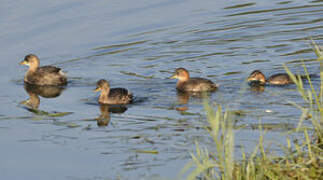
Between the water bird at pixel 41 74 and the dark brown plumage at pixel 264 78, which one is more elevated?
the water bird at pixel 41 74

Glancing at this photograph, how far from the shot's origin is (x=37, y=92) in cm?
1402

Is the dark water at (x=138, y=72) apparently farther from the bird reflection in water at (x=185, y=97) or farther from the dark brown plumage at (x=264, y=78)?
the dark brown plumage at (x=264, y=78)

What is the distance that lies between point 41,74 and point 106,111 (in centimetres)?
289

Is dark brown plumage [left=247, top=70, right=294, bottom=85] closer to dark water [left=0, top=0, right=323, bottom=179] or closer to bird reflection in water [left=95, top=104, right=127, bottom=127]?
dark water [left=0, top=0, right=323, bottom=179]

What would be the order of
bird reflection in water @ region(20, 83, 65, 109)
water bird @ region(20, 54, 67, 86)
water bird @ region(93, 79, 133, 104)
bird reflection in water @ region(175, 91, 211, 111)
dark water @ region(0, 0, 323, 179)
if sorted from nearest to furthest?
dark water @ region(0, 0, 323, 179)
bird reflection in water @ region(175, 91, 211, 111)
water bird @ region(93, 79, 133, 104)
bird reflection in water @ region(20, 83, 65, 109)
water bird @ region(20, 54, 67, 86)

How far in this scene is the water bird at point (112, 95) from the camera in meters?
12.6

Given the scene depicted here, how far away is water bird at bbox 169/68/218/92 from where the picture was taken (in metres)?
12.9

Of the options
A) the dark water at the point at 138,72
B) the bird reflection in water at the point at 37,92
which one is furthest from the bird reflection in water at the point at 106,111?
the bird reflection in water at the point at 37,92

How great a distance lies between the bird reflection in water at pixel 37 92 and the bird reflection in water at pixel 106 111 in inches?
47.8

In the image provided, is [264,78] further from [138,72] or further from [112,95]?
[112,95]

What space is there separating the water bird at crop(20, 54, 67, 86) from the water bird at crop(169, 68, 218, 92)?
7.72 ft

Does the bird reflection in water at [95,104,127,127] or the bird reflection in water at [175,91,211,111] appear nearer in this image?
the bird reflection in water at [95,104,127,127]

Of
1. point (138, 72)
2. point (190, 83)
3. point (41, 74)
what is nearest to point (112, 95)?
point (190, 83)

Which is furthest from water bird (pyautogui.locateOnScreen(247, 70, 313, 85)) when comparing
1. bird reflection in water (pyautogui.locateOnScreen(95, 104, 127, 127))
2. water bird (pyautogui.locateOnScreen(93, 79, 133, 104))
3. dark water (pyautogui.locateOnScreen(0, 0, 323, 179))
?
bird reflection in water (pyautogui.locateOnScreen(95, 104, 127, 127))
